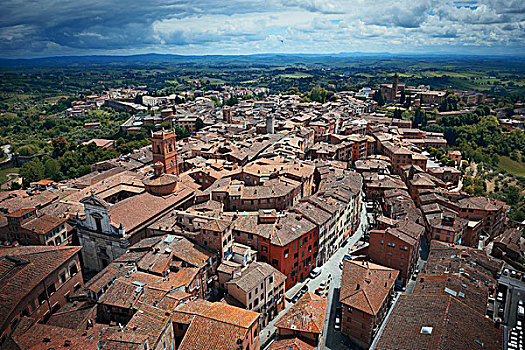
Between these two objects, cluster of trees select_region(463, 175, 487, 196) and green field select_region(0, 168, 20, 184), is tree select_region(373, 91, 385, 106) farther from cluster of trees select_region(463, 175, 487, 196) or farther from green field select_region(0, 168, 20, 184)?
green field select_region(0, 168, 20, 184)

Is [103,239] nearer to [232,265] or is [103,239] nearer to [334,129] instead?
[232,265]

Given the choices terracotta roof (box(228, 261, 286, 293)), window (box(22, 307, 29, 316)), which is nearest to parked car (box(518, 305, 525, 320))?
terracotta roof (box(228, 261, 286, 293))

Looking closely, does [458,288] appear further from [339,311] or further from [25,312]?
[25,312]

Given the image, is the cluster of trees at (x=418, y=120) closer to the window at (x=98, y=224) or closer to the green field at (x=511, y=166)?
the green field at (x=511, y=166)

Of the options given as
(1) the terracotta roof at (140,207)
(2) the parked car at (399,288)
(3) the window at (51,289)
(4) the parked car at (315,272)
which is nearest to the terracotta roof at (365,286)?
(2) the parked car at (399,288)

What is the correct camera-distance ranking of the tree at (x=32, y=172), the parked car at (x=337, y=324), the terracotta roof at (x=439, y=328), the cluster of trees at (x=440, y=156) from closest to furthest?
the terracotta roof at (x=439, y=328)
the parked car at (x=337, y=324)
the tree at (x=32, y=172)
the cluster of trees at (x=440, y=156)

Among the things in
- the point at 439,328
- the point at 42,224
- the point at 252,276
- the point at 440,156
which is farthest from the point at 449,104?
the point at 42,224

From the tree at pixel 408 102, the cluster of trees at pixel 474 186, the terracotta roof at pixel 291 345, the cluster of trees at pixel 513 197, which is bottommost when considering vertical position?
the cluster of trees at pixel 513 197
